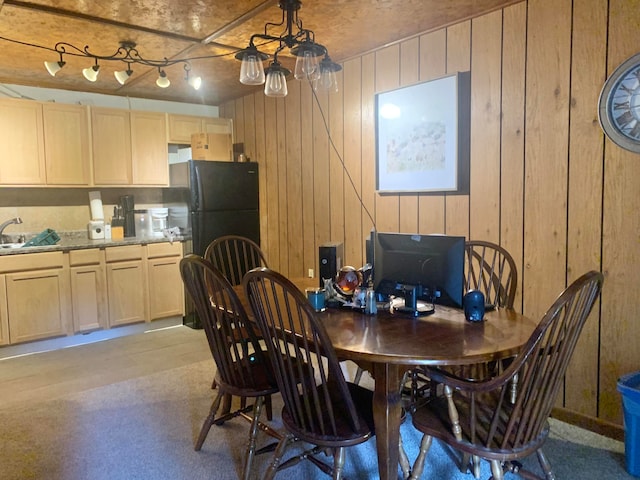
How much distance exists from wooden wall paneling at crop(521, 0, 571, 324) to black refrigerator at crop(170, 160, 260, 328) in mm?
2757

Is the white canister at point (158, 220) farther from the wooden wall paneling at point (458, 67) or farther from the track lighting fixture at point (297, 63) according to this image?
the wooden wall paneling at point (458, 67)

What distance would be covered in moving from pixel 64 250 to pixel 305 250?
205cm

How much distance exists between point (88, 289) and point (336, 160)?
2.44m

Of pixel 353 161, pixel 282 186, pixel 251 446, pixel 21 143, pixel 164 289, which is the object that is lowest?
pixel 251 446

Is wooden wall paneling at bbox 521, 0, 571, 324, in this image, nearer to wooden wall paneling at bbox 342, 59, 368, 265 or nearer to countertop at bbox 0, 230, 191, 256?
wooden wall paneling at bbox 342, 59, 368, 265

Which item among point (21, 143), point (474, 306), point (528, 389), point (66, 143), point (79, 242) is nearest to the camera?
point (528, 389)

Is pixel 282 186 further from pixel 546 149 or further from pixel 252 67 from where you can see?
pixel 546 149

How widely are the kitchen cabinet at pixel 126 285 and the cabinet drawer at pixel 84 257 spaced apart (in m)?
0.09

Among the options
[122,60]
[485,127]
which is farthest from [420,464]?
[122,60]

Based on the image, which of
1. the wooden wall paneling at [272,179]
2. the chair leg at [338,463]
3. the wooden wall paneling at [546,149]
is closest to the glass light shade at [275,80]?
the wooden wall paneling at [546,149]

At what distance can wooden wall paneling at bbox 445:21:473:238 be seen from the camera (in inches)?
112

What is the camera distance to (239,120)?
4.95m

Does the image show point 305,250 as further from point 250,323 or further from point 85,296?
point 250,323

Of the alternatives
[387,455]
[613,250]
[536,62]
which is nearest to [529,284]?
[613,250]
